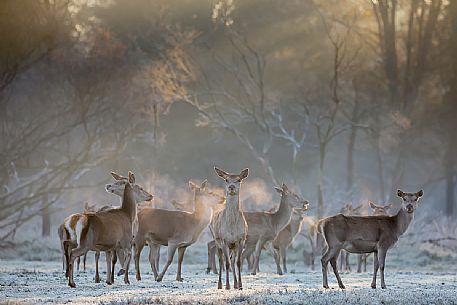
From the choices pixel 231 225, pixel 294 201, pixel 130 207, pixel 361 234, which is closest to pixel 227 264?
pixel 231 225

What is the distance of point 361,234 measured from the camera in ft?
62.2

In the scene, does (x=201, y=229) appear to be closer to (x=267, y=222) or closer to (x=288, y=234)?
(x=267, y=222)

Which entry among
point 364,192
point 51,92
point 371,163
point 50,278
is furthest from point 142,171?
point 50,278

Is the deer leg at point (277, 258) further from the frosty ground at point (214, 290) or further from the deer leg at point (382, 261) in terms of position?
the deer leg at point (382, 261)

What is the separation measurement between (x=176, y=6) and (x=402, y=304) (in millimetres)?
29789

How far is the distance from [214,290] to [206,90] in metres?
28.1

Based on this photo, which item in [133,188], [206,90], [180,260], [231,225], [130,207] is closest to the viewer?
[231,225]

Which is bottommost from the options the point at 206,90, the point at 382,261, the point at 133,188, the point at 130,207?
the point at 382,261

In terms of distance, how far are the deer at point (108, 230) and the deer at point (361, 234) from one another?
378 centimetres

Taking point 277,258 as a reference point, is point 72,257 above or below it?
below

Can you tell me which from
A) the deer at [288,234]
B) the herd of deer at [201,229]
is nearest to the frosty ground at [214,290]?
the herd of deer at [201,229]

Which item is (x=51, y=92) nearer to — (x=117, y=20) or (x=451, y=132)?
(x=117, y=20)

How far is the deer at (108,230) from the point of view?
698 inches

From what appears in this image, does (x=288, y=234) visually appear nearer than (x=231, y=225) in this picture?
No
